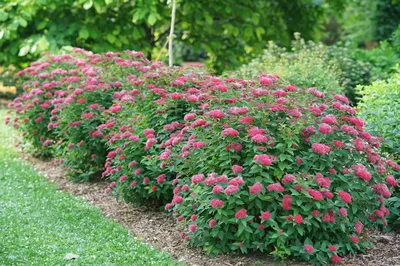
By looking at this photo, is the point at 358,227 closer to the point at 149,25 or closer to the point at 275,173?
the point at 275,173

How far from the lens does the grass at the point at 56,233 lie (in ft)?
14.2

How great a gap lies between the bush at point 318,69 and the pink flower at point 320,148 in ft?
9.78

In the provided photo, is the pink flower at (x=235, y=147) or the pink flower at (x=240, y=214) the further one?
the pink flower at (x=235, y=147)

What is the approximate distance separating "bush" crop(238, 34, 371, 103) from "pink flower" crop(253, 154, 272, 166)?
10.4ft

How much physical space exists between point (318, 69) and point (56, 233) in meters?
4.38

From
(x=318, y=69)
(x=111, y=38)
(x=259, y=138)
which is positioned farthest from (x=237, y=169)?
(x=111, y=38)

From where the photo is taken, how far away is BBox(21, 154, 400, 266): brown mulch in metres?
4.32

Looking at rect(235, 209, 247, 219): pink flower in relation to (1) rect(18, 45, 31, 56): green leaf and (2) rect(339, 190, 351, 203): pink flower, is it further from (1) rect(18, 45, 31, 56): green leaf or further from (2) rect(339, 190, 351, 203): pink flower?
(1) rect(18, 45, 31, 56): green leaf

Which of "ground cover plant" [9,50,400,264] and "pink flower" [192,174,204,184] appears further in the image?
"pink flower" [192,174,204,184]

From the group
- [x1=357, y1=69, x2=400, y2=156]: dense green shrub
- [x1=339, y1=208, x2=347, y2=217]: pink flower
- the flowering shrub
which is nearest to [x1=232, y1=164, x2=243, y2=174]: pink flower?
the flowering shrub

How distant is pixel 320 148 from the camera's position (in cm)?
414

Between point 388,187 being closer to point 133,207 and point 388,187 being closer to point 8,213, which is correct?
point 133,207

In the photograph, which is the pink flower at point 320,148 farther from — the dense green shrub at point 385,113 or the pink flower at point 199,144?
the dense green shrub at point 385,113

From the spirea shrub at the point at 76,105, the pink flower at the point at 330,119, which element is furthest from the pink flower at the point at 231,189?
the spirea shrub at the point at 76,105
